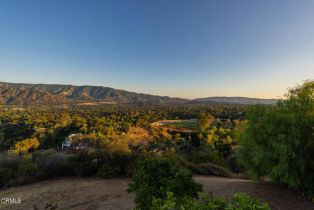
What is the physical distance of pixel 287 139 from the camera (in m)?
8.61

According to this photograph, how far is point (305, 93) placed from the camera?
9.49 metres

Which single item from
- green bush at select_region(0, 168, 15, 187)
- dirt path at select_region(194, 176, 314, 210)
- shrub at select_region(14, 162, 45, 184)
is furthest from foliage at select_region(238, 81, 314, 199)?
green bush at select_region(0, 168, 15, 187)

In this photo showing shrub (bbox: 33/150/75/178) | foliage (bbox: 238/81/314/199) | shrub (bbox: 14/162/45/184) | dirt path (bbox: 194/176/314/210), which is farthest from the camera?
shrub (bbox: 33/150/75/178)

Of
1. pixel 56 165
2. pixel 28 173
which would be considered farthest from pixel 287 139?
pixel 28 173

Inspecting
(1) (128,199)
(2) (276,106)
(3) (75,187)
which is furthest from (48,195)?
(2) (276,106)

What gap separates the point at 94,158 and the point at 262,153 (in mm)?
12414

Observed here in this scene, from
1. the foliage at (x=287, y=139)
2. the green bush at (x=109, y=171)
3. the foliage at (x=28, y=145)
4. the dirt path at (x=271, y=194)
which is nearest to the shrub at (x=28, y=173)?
the green bush at (x=109, y=171)

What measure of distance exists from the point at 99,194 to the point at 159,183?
19.7 feet

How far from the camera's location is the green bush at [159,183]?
262 inches

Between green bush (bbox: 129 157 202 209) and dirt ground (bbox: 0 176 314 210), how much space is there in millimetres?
3004

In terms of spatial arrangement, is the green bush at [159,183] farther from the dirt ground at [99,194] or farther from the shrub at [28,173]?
→ the shrub at [28,173]

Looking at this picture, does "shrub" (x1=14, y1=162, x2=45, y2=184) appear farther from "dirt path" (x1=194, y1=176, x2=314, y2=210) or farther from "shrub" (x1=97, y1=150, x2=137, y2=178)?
"dirt path" (x1=194, y1=176, x2=314, y2=210)

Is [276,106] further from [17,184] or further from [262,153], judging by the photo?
[17,184]

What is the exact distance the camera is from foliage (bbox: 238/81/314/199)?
28.0ft
